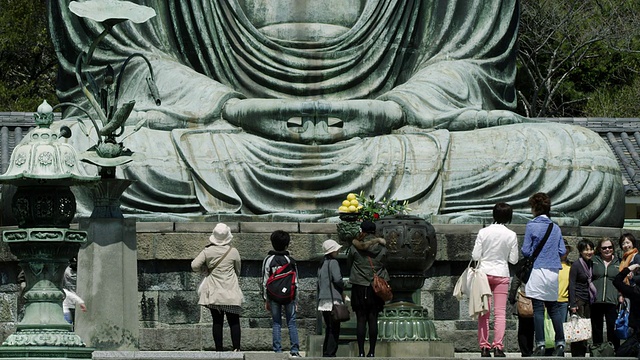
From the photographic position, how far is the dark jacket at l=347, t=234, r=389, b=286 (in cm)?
1628

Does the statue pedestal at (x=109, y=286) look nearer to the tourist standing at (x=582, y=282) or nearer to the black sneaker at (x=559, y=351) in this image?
the black sneaker at (x=559, y=351)

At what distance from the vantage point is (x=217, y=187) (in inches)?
Answer: 803

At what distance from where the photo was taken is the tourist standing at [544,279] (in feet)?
52.5

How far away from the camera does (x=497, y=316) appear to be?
16141 millimetres

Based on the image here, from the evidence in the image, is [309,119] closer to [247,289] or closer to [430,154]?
[430,154]

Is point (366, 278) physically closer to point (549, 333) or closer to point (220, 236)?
point (220, 236)

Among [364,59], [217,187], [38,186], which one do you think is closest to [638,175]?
[364,59]

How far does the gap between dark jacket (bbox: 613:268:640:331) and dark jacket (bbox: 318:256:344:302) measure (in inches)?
86.6

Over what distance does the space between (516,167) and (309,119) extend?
2.16 meters

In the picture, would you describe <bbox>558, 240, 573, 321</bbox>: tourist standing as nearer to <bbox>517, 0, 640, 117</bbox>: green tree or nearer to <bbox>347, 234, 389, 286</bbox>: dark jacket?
<bbox>347, 234, 389, 286</bbox>: dark jacket

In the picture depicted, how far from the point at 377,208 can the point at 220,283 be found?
2.26 metres

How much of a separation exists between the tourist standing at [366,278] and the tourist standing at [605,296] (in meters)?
1.99

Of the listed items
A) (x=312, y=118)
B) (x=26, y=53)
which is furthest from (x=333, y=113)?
(x=26, y=53)

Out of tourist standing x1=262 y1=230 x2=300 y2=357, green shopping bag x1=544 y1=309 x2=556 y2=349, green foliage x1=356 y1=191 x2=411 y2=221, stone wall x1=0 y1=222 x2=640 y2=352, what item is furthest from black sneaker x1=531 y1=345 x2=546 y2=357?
stone wall x1=0 y1=222 x2=640 y2=352
